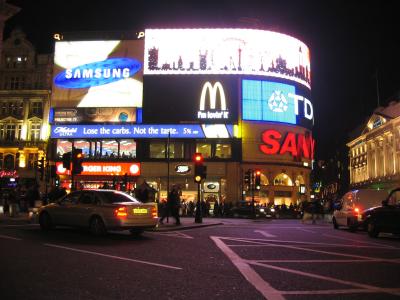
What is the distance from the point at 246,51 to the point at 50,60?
25414 mm

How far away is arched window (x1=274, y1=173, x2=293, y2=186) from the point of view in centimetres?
5623

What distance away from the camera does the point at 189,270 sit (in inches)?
333

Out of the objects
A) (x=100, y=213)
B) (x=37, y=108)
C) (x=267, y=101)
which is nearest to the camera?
(x=100, y=213)

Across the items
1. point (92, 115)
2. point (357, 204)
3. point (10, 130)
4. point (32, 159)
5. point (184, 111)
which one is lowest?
point (357, 204)

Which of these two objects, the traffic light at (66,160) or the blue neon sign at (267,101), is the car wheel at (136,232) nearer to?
the traffic light at (66,160)

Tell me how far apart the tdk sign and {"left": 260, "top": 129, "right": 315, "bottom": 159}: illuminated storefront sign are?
17.3 m

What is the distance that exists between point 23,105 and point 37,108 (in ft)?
6.01

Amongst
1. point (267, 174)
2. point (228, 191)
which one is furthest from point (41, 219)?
point (267, 174)

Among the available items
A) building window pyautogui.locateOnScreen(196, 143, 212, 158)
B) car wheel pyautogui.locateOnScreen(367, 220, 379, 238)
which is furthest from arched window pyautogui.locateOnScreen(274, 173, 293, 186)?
car wheel pyautogui.locateOnScreen(367, 220, 379, 238)

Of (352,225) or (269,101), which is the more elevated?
(269,101)

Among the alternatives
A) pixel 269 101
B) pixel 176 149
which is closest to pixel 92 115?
pixel 176 149

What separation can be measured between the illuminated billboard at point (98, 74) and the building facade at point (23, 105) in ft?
14.2

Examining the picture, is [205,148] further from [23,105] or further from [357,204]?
[357,204]

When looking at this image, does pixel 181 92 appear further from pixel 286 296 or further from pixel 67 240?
pixel 286 296
